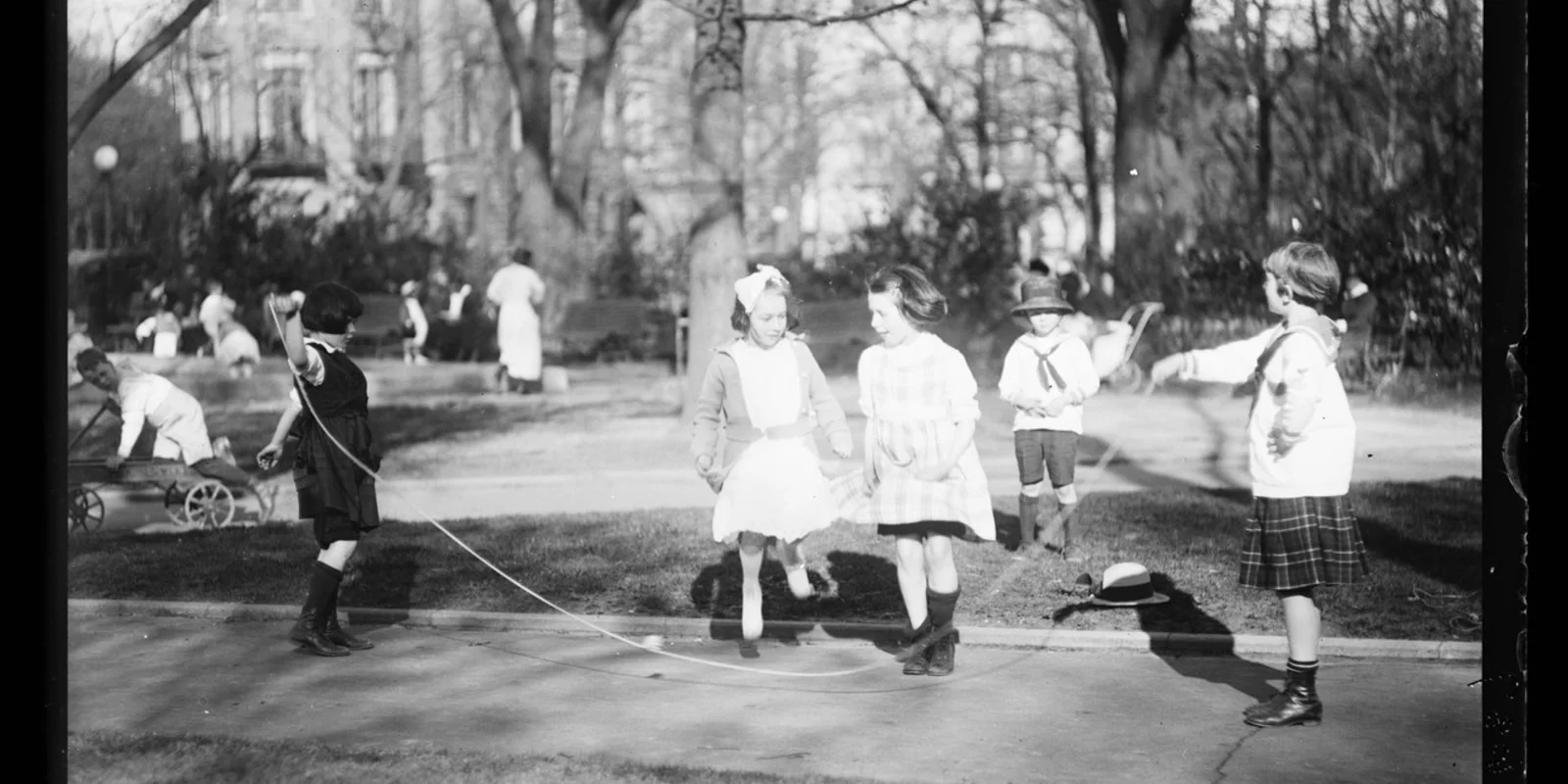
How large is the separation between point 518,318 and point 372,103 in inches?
951

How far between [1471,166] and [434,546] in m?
14.6

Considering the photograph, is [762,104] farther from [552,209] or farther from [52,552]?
[52,552]

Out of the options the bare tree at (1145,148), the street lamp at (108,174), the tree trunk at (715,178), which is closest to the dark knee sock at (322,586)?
the tree trunk at (715,178)

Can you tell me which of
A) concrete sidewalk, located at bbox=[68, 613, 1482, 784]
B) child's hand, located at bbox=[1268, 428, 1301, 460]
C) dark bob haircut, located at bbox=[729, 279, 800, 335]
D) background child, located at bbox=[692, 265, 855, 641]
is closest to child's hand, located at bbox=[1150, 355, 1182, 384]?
child's hand, located at bbox=[1268, 428, 1301, 460]

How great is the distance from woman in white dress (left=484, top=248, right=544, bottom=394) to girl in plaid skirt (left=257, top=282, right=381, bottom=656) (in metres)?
12.7

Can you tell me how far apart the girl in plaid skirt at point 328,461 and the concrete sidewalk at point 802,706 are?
221 millimetres

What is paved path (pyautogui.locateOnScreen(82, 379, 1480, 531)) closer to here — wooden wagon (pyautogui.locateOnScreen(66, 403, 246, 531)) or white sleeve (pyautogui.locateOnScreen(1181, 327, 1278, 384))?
wooden wagon (pyautogui.locateOnScreen(66, 403, 246, 531))

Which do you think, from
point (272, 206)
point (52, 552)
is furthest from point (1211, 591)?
point (272, 206)

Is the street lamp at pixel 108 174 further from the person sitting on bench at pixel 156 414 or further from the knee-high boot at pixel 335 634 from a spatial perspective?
the knee-high boot at pixel 335 634

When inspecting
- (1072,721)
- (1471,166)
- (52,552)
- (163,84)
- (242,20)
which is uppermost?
(242,20)

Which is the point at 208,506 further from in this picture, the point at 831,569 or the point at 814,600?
the point at 814,600

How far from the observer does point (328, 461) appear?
8195 mm

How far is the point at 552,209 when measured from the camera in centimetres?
2841

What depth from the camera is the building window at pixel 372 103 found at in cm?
4116
